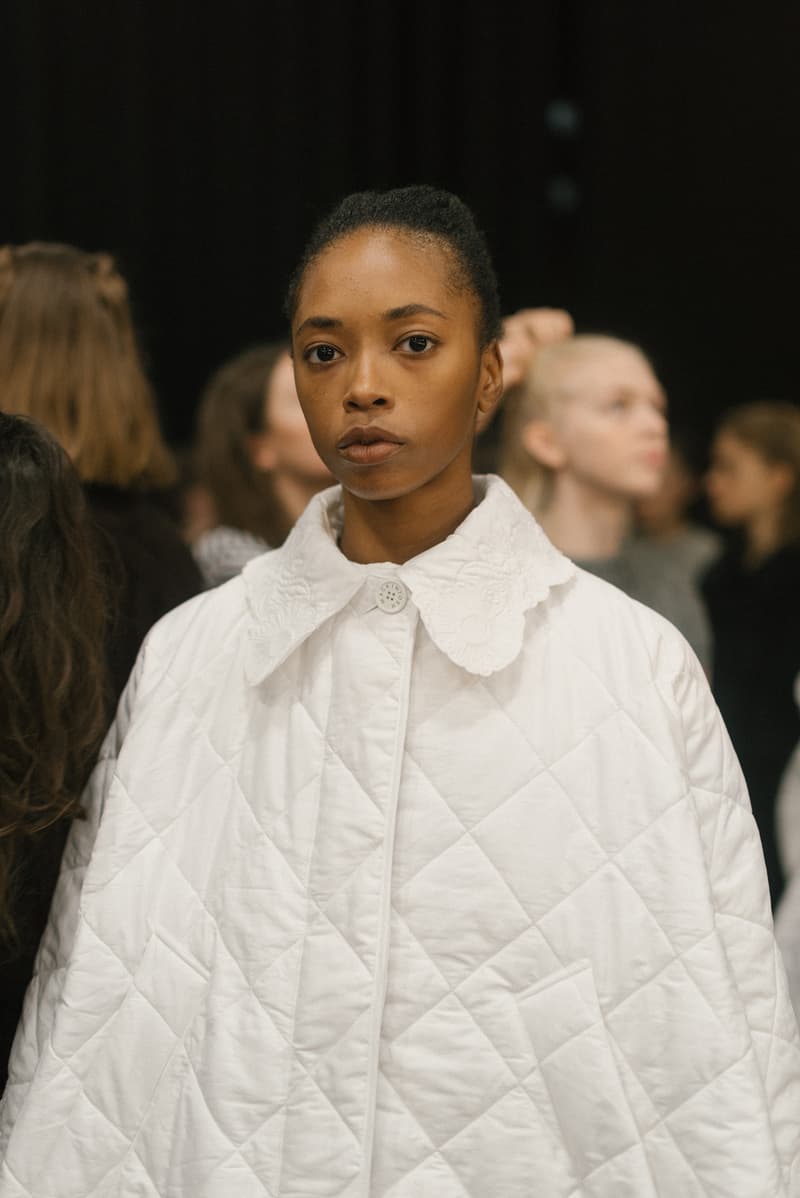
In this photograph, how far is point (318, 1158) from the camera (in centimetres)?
120

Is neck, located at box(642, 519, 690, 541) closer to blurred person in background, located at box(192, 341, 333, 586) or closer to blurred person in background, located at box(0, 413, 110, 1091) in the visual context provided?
blurred person in background, located at box(192, 341, 333, 586)

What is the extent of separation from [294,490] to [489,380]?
107 cm

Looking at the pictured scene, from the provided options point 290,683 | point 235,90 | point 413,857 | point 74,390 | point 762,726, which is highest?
point 235,90

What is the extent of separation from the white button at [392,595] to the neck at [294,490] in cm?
106

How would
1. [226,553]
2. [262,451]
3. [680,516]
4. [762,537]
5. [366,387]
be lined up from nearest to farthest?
[366,387] < [226,553] < [262,451] < [762,537] < [680,516]

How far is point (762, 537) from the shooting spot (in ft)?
10.5

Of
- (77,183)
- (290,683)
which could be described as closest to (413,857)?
(290,683)

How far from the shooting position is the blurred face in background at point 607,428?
207 centimetres

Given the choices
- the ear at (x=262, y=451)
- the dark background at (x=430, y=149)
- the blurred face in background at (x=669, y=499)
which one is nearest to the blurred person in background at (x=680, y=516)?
the blurred face in background at (x=669, y=499)

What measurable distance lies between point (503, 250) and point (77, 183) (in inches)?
36.5

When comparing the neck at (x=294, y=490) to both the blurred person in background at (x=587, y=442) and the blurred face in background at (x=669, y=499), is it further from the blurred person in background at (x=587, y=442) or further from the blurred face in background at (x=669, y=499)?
the blurred face in background at (x=669, y=499)

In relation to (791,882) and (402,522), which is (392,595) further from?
(791,882)

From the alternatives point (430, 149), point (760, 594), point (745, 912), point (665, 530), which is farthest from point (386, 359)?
point (665, 530)

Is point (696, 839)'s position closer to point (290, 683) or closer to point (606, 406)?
point (290, 683)
